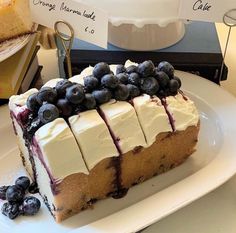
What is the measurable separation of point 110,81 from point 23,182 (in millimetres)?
285

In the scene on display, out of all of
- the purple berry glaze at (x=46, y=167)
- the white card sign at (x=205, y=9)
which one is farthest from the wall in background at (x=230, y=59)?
the purple berry glaze at (x=46, y=167)

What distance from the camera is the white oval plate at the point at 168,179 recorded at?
2.65 feet

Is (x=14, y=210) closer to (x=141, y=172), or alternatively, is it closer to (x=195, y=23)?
(x=141, y=172)

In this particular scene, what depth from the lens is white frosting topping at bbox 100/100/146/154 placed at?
0.84 m

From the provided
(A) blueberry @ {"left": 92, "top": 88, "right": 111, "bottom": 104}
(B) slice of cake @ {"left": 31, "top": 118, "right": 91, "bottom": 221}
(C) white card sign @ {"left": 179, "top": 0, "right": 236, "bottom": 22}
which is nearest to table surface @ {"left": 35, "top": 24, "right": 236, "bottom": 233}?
(B) slice of cake @ {"left": 31, "top": 118, "right": 91, "bottom": 221}

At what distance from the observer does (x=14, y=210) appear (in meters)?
0.86

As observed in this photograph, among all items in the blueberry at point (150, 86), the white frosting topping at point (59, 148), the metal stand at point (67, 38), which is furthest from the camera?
the metal stand at point (67, 38)


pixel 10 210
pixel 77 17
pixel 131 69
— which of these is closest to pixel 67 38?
pixel 77 17

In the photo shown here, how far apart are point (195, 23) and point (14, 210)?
0.73m

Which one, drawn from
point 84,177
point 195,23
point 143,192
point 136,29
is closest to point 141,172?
point 143,192

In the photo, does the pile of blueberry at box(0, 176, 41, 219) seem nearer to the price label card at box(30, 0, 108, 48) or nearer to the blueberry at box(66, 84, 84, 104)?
the blueberry at box(66, 84, 84, 104)

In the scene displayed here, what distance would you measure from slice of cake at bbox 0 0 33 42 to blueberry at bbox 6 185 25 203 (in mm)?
402

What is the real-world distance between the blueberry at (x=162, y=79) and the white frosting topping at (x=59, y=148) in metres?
0.22

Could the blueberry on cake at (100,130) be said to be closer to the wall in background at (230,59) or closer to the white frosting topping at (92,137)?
the white frosting topping at (92,137)
